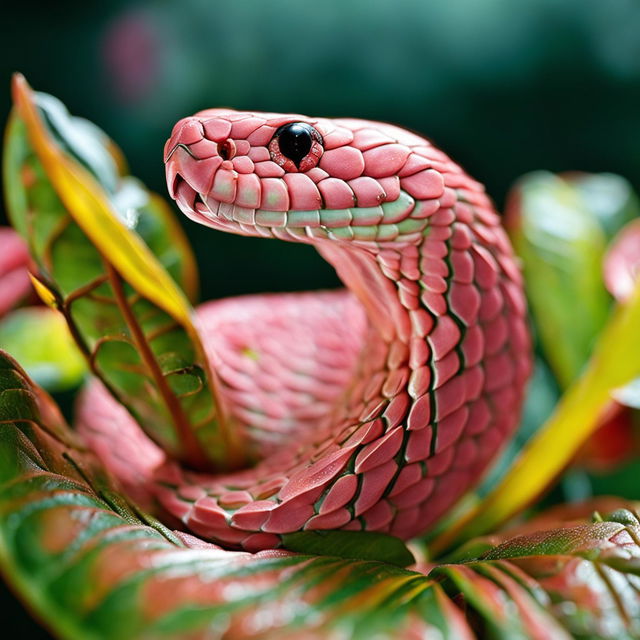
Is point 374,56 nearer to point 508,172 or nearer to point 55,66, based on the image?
point 508,172

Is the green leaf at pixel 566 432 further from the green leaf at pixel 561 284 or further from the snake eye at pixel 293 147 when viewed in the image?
the snake eye at pixel 293 147

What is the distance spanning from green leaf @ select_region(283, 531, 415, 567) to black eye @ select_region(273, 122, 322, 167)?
187mm

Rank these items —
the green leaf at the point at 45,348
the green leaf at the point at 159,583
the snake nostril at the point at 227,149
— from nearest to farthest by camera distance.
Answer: the green leaf at the point at 159,583
the snake nostril at the point at 227,149
the green leaf at the point at 45,348

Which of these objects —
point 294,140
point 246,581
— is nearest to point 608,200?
point 294,140

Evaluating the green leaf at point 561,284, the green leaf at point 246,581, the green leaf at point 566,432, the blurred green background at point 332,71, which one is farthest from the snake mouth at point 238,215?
the blurred green background at point 332,71

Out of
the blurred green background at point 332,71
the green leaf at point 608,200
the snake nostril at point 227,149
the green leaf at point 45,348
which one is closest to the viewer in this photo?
the snake nostril at point 227,149

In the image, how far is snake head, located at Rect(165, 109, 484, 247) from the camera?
336mm

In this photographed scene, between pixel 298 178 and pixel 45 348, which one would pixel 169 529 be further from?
pixel 45 348

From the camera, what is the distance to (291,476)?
37cm

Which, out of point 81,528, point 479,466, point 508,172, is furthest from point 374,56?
point 81,528

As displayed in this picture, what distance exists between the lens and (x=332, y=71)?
33.5 inches

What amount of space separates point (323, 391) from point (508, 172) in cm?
55

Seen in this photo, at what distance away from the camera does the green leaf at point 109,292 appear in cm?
36

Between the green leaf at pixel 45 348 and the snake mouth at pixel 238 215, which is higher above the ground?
the snake mouth at pixel 238 215
